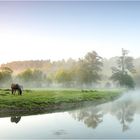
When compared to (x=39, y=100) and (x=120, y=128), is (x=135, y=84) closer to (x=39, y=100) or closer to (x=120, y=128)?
Result: (x=39, y=100)

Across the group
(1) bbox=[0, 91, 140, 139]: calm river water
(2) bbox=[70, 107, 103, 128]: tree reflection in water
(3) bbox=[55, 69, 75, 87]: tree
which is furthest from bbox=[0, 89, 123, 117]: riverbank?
(3) bbox=[55, 69, 75, 87]: tree

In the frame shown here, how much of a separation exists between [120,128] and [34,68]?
16485mm

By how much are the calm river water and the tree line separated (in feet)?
35.4

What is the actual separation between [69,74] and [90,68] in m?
2.37

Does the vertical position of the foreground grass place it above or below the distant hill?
below

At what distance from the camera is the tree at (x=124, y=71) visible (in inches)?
1196

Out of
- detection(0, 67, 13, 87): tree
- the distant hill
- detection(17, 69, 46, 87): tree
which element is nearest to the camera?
detection(0, 67, 13, 87): tree

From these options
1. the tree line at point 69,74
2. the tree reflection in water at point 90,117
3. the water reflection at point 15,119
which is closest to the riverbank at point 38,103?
the water reflection at point 15,119

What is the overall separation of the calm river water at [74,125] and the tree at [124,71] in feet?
43.7

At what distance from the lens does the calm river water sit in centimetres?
1137

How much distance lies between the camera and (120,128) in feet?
41.8

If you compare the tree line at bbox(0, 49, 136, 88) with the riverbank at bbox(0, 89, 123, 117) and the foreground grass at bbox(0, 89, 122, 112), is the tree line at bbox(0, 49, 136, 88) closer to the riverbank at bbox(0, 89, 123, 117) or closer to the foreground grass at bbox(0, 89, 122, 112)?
the foreground grass at bbox(0, 89, 122, 112)

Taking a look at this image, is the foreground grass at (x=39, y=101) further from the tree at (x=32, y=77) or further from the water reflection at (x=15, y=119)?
the tree at (x=32, y=77)

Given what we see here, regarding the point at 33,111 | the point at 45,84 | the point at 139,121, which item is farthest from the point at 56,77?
the point at 139,121
